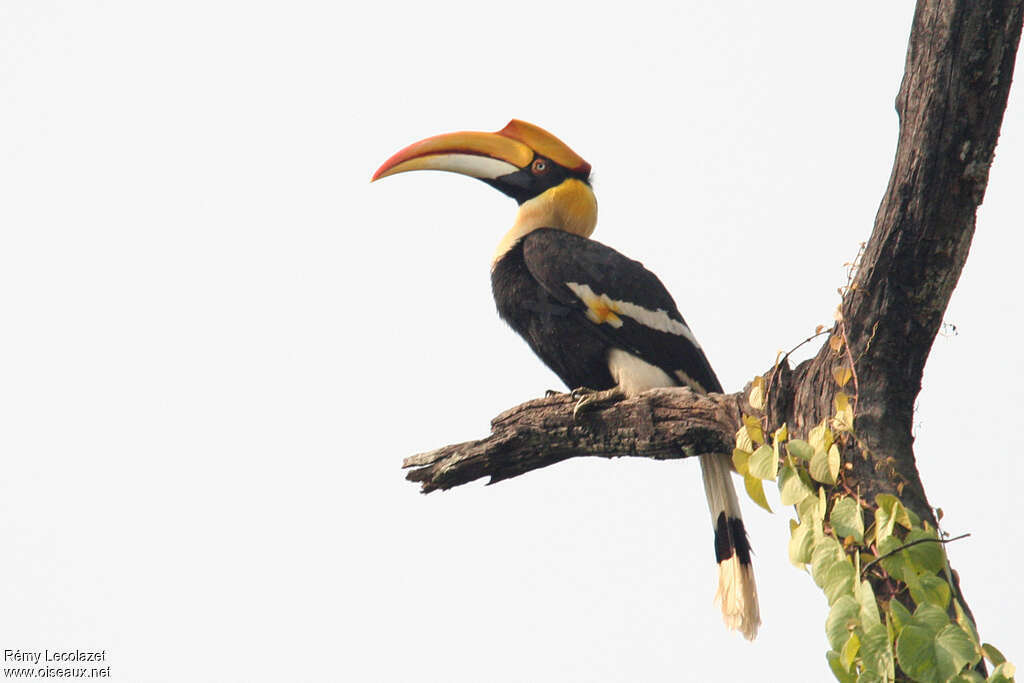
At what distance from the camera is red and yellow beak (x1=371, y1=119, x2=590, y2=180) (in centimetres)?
524

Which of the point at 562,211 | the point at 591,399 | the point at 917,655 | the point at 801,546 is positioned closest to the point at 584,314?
the point at 591,399

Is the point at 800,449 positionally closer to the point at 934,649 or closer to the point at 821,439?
the point at 821,439

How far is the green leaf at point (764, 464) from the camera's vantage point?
107 inches

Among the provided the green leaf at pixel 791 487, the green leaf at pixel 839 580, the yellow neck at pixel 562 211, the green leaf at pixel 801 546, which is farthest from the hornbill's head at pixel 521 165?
the green leaf at pixel 839 580

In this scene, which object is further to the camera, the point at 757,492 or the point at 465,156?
the point at 465,156

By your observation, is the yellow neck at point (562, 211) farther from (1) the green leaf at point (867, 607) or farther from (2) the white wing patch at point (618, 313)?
(1) the green leaf at point (867, 607)

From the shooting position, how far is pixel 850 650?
7.79 feet

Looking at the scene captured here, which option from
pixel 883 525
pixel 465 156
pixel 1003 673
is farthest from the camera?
pixel 465 156

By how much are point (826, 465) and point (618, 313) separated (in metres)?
1.76

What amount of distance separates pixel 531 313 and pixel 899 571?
2.28 m

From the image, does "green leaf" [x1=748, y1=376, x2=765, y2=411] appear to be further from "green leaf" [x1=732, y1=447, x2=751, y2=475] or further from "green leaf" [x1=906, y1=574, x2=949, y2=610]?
"green leaf" [x1=906, y1=574, x2=949, y2=610]

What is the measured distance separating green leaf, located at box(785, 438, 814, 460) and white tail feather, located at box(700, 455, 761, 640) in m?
1.40

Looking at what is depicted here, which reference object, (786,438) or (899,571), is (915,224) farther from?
(899,571)

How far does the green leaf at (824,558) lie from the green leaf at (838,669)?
0.14m
